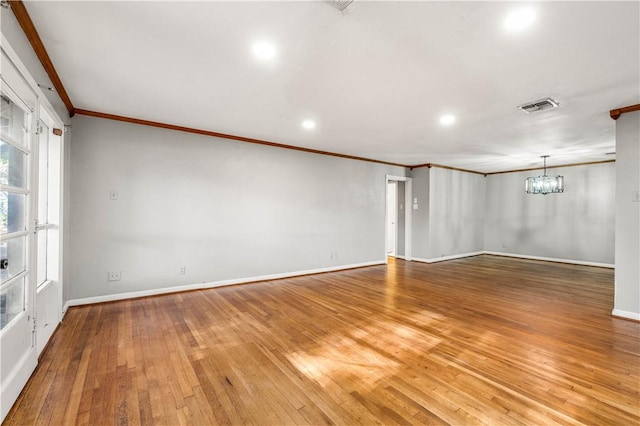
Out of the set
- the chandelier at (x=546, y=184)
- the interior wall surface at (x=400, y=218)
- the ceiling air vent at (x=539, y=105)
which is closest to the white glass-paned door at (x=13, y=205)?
the ceiling air vent at (x=539, y=105)

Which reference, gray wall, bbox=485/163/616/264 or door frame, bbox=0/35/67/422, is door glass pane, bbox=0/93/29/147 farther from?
gray wall, bbox=485/163/616/264

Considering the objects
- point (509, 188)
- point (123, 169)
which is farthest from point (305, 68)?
point (509, 188)

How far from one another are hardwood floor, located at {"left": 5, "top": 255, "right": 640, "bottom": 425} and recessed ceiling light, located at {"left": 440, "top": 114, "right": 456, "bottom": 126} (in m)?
2.50

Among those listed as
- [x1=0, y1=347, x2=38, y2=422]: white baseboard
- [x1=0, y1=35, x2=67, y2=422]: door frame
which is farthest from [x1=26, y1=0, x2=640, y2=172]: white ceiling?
[x1=0, y1=347, x2=38, y2=422]: white baseboard

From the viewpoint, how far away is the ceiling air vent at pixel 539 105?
127 inches

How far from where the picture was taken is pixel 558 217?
753 cm

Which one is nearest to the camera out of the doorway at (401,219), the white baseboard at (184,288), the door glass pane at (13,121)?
the door glass pane at (13,121)

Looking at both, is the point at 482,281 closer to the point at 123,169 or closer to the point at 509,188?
the point at 509,188

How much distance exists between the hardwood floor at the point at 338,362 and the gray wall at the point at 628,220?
30cm

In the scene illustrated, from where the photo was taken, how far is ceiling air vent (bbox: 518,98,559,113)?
3223 mm

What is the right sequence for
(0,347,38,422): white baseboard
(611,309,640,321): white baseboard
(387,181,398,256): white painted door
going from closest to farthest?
(0,347,38,422): white baseboard
(611,309,640,321): white baseboard
(387,181,398,256): white painted door

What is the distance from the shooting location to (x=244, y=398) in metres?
1.91

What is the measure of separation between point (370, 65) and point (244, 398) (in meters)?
2.75

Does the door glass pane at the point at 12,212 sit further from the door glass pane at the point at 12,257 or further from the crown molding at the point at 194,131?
the crown molding at the point at 194,131
